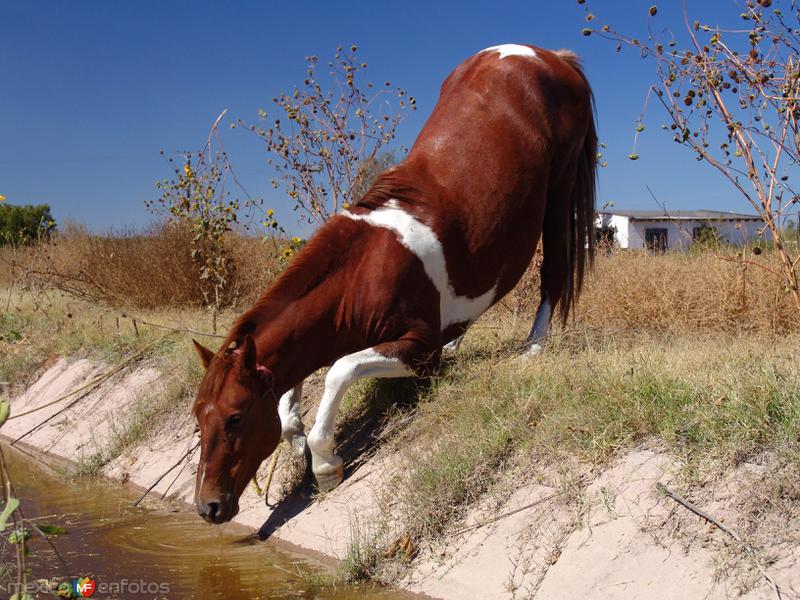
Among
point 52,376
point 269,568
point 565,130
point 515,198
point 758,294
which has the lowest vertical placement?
point 269,568

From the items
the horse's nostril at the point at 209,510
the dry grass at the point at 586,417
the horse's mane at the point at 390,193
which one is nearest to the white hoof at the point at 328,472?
the dry grass at the point at 586,417

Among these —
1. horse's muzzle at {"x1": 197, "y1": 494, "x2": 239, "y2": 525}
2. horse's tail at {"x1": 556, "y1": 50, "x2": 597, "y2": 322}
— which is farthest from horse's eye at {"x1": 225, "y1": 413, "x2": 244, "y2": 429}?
horse's tail at {"x1": 556, "y1": 50, "x2": 597, "y2": 322}

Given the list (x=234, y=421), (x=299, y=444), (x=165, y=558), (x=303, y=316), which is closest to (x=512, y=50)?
(x=303, y=316)

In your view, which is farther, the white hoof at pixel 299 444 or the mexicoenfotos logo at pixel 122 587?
the white hoof at pixel 299 444

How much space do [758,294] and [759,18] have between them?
262cm

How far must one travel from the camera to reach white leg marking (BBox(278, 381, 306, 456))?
5809 millimetres

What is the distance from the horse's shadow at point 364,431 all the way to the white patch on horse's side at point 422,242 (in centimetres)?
53

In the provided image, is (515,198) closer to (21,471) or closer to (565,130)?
(565,130)

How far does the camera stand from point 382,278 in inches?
→ 224

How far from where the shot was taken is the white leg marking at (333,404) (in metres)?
5.45

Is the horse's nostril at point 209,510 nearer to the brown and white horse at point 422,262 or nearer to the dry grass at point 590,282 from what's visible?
the brown and white horse at point 422,262

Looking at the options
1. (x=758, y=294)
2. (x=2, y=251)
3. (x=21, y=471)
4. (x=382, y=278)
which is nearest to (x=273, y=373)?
(x=382, y=278)

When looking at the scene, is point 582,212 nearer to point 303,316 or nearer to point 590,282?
point 590,282

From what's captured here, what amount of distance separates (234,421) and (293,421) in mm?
945
